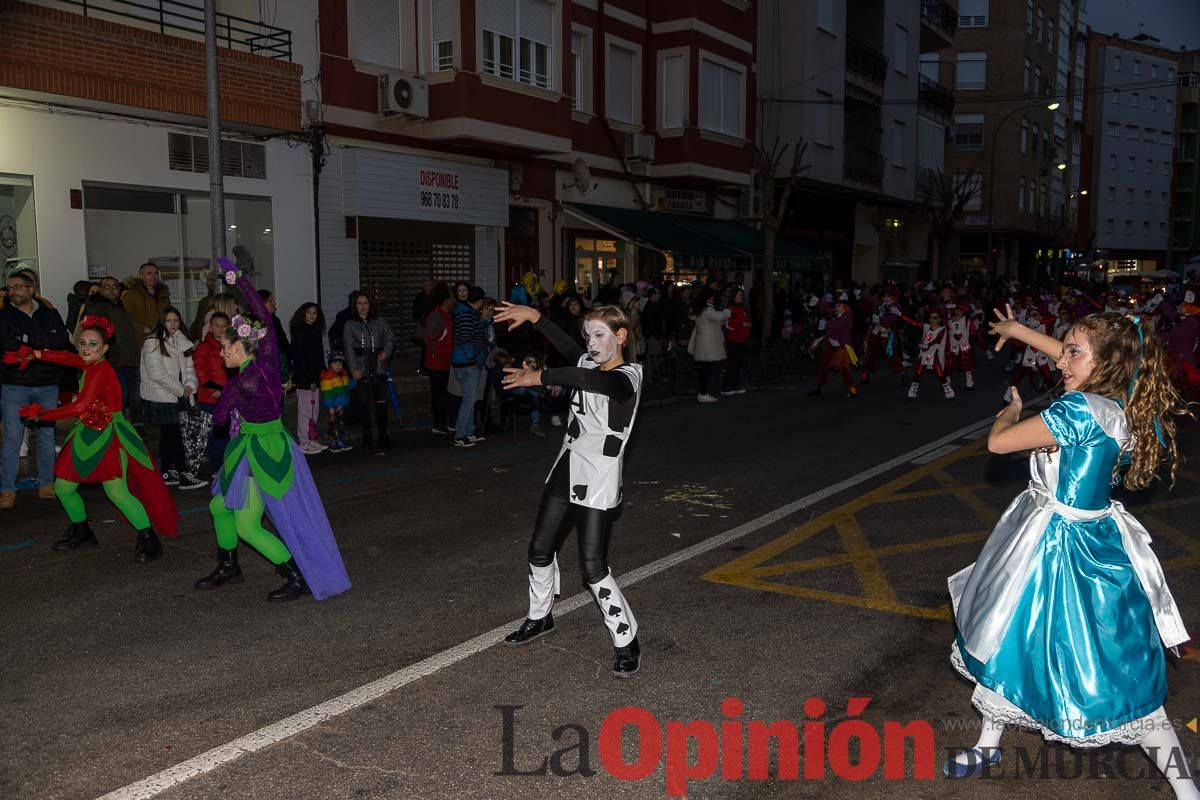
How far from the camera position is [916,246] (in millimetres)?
42312

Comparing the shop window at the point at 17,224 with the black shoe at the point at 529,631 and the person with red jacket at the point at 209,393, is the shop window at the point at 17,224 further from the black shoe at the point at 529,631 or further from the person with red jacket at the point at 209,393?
the black shoe at the point at 529,631

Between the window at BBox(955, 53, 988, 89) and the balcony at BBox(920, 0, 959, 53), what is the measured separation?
10407 millimetres

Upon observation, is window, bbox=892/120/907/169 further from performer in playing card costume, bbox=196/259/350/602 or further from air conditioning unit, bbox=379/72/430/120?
performer in playing card costume, bbox=196/259/350/602

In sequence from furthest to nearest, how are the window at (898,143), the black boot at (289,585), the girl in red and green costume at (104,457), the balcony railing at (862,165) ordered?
the window at (898,143)
the balcony railing at (862,165)
the girl in red and green costume at (104,457)
the black boot at (289,585)

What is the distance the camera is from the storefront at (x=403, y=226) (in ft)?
57.1

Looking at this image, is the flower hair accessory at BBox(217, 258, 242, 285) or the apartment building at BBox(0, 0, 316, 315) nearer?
the flower hair accessory at BBox(217, 258, 242, 285)

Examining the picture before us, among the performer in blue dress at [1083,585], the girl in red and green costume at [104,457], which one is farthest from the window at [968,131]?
the performer in blue dress at [1083,585]

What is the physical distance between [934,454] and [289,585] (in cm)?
Answer: 742

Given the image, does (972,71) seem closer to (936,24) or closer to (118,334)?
(936,24)

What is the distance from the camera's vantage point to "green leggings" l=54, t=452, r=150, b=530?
683cm

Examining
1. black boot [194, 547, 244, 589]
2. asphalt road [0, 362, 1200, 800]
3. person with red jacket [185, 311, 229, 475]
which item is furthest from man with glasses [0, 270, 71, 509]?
black boot [194, 547, 244, 589]

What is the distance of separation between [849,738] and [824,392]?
13.6 metres

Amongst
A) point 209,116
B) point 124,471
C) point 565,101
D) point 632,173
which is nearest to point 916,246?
point 632,173

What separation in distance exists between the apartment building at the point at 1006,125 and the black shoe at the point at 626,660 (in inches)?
1774
